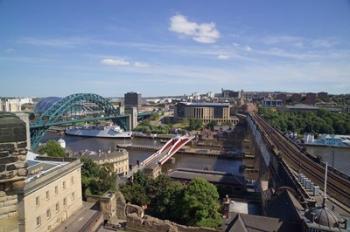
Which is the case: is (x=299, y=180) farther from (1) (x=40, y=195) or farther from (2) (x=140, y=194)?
(1) (x=40, y=195)

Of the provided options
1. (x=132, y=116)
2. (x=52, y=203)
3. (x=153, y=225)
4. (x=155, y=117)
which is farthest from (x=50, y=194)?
(x=155, y=117)

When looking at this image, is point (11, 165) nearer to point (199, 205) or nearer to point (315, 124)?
point (199, 205)

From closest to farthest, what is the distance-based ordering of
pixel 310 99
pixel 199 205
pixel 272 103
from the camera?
1. pixel 199 205
2. pixel 310 99
3. pixel 272 103

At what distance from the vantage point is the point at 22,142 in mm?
3762

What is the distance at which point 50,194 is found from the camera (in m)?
14.0

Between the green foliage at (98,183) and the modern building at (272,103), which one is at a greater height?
the modern building at (272,103)

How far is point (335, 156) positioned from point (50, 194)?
4098cm

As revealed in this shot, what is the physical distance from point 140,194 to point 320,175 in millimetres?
12907

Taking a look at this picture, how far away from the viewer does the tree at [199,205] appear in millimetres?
15000

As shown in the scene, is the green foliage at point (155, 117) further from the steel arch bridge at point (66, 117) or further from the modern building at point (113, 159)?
the modern building at point (113, 159)

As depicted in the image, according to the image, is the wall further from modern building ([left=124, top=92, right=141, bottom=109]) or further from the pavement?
modern building ([left=124, top=92, right=141, bottom=109])

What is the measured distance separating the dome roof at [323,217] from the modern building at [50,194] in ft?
33.1

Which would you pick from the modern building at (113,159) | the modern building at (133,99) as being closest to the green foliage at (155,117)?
the modern building at (133,99)

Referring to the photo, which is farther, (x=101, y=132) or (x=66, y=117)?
(x=101, y=132)
